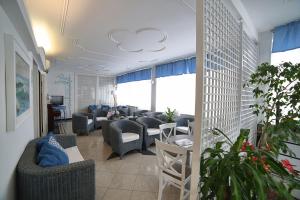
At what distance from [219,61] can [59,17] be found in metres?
2.24

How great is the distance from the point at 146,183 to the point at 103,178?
695 millimetres

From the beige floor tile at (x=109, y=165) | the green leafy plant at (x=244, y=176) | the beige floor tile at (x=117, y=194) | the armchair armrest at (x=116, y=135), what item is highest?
the green leafy plant at (x=244, y=176)

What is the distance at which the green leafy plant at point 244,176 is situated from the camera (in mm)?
903

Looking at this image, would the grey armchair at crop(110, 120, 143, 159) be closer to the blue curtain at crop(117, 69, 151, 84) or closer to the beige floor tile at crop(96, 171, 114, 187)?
the beige floor tile at crop(96, 171, 114, 187)

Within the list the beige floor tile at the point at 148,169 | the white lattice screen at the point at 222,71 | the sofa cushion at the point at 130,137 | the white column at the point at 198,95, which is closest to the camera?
the white column at the point at 198,95

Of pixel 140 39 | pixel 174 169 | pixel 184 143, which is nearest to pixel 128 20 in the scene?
pixel 140 39

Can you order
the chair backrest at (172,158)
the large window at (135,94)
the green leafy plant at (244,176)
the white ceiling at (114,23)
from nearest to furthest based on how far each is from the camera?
the green leafy plant at (244,176), the chair backrest at (172,158), the white ceiling at (114,23), the large window at (135,94)

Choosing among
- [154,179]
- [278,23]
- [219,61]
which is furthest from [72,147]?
[278,23]

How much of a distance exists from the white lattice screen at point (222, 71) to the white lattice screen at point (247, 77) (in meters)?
0.02

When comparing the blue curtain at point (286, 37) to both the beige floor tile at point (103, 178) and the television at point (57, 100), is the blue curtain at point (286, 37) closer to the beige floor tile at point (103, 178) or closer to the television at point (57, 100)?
the beige floor tile at point (103, 178)

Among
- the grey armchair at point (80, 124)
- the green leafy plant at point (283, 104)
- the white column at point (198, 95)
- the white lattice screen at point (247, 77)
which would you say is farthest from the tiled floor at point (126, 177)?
the white lattice screen at point (247, 77)

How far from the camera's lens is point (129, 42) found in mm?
3199

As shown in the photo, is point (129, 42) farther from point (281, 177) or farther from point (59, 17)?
point (281, 177)

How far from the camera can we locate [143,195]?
202cm
